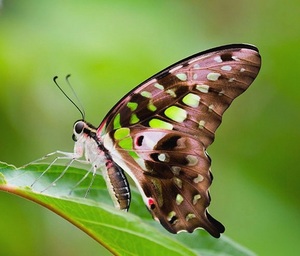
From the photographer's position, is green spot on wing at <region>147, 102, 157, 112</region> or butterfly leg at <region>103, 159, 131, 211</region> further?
green spot on wing at <region>147, 102, 157, 112</region>

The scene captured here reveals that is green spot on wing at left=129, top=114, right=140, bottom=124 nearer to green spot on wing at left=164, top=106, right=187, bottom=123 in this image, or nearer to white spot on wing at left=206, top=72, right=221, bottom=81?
green spot on wing at left=164, top=106, right=187, bottom=123

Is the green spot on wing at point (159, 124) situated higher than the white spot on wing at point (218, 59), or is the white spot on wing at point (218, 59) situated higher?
the white spot on wing at point (218, 59)

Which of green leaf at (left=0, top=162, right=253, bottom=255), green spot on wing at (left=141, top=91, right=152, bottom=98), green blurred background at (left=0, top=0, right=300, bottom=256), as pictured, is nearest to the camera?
green leaf at (left=0, top=162, right=253, bottom=255)

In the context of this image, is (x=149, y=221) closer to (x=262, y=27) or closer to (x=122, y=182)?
(x=122, y=182)

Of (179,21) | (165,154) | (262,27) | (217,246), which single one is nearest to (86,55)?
(179,21)

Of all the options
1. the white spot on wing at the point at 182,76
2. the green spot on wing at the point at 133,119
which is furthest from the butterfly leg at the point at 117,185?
the white spot on wing at the point at 182,76

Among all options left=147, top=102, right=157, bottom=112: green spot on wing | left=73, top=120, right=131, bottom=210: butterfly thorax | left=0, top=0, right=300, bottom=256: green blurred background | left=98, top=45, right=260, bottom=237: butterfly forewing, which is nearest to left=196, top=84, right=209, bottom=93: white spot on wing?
left=98, top=45, right=260, bottom=237: butterfly forewing

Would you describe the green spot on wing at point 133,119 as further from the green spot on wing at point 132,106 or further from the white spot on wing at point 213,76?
the white spot on wing at point 213,76

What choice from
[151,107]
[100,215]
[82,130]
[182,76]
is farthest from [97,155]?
[100,215]
